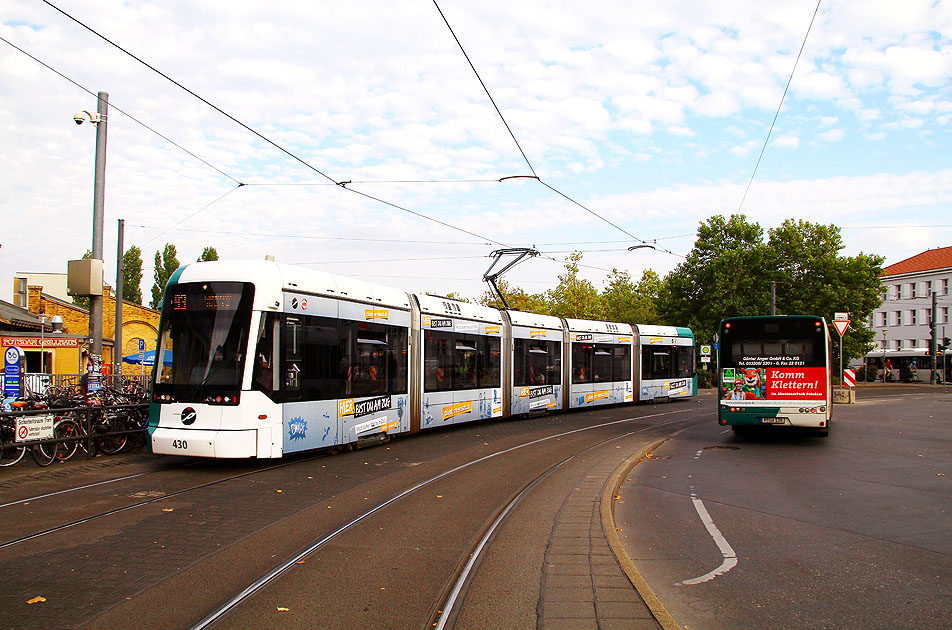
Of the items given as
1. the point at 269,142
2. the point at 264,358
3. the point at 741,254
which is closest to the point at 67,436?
the point at 264,358

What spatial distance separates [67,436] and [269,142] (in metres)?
6.62

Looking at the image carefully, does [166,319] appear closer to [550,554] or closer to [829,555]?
[550,554]

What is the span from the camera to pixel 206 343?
11492 millimetres

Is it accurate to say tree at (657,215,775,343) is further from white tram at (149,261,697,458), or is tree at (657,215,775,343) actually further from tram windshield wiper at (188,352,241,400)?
tram windshield wiper at (188,352,241,400)

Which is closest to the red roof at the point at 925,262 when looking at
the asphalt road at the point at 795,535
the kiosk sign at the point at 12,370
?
the asphalt road at the point at 795,535

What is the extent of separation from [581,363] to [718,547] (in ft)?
61.3

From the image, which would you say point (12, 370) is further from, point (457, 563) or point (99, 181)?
point (457, 563)

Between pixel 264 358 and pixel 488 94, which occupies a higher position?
pixel 488 94

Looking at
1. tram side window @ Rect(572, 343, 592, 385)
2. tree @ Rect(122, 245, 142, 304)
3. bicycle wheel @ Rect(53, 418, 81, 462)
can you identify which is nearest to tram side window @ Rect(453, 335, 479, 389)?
tram side window @ Rect(572, 343, 592, 385)

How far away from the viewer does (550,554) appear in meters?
6.79

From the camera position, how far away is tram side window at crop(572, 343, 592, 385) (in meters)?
25.5

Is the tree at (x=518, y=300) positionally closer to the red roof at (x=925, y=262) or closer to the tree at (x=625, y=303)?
the tree at (x=625, y=303)

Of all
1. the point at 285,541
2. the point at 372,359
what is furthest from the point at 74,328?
the point at 285,541

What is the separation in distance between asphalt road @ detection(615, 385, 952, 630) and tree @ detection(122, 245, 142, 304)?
6194cm
